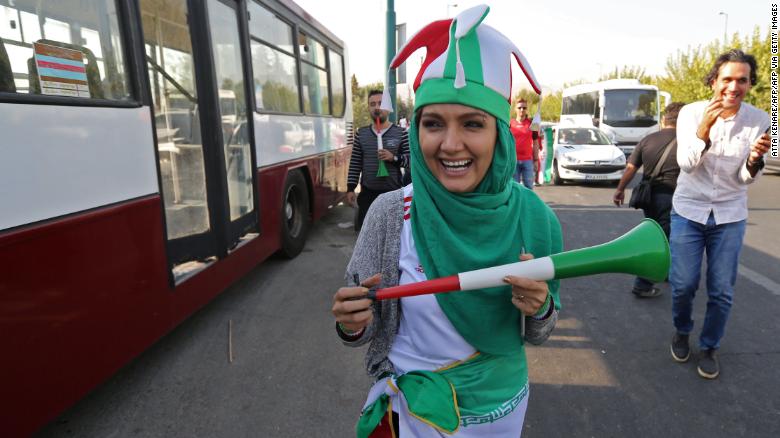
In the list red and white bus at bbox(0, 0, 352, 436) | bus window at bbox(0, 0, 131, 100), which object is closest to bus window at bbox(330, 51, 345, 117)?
red and white bus at bbox(0, 0, 352, 436)

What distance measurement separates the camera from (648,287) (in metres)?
4.68

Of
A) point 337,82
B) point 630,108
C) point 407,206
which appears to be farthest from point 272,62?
point 630,108

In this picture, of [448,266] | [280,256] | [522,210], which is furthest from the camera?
[280,256]

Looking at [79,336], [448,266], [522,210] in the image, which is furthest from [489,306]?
[79,336]

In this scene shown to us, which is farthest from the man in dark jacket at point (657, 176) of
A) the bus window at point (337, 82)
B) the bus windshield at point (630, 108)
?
the bus windshield at point (630, 108)

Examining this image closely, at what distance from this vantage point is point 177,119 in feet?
14.1

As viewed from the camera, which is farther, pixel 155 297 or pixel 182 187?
pixel 182 187

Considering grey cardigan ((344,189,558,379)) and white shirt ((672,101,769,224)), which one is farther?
white shirt ((672,101,769,224))

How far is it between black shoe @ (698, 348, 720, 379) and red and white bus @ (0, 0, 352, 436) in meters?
3.66

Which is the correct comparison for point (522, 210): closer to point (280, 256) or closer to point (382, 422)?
point (382, 422)

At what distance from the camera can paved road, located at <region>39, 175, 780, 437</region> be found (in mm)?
2811

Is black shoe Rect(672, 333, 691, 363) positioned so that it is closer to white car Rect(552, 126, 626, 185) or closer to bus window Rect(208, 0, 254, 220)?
bus window Rect(208, 0, 254, 220)

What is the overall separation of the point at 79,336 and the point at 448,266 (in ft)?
7.21

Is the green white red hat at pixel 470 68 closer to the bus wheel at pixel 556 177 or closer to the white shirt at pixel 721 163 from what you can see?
the white shirt at pixel 721 163
